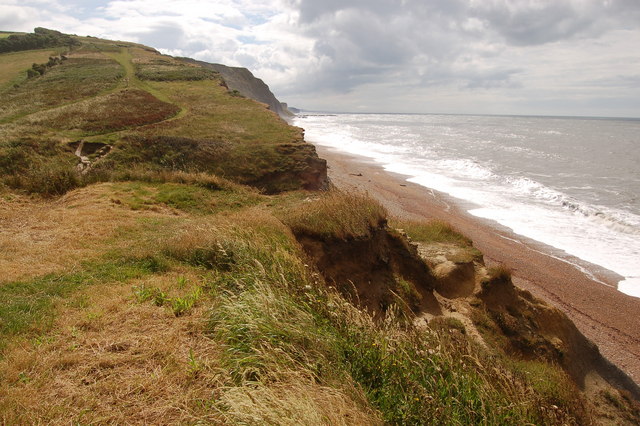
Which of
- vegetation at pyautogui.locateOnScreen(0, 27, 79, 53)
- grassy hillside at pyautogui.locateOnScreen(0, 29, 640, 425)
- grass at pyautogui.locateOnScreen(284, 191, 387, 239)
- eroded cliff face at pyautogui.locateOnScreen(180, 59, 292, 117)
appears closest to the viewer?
grassy hillside at pyautogui.locateOnScreen(0, 29, 640, 425)

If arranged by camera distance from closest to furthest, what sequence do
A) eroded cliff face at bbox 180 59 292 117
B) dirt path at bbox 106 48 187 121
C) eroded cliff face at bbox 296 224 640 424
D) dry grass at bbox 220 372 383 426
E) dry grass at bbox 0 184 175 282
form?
dry grass at bbox 220 372 383 426
dry grass at bbox 0 184 175 282
eroded cliff face at bbox 296 224 640 424
dirt path at bbox 106 48 187 121
eroded cliff face at bbox 180 59 292 117

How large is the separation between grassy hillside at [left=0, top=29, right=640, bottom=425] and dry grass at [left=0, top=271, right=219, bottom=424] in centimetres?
2

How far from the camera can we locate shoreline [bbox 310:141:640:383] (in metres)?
11.7

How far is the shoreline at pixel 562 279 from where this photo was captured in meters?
11.7

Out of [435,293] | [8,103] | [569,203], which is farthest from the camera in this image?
[8,103]

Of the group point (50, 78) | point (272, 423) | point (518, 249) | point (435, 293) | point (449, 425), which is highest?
point (50, 78)

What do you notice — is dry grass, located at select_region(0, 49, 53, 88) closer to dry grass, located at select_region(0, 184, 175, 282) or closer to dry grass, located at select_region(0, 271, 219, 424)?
dry grass, located at select_region(0, 184, 175, 282)

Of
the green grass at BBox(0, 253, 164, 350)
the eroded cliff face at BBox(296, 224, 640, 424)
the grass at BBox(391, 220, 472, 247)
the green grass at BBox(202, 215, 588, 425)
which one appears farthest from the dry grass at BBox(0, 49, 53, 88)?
the green grass at BBox(202, 215, 588, 425)

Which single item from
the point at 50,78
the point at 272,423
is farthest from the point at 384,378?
the point at 50,78

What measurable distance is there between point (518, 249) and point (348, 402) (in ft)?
53.6

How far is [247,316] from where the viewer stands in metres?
4.58

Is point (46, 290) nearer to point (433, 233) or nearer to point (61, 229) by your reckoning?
point (61, 229)

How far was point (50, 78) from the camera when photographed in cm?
3612

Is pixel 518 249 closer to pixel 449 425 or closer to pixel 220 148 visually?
pixel 220 148
